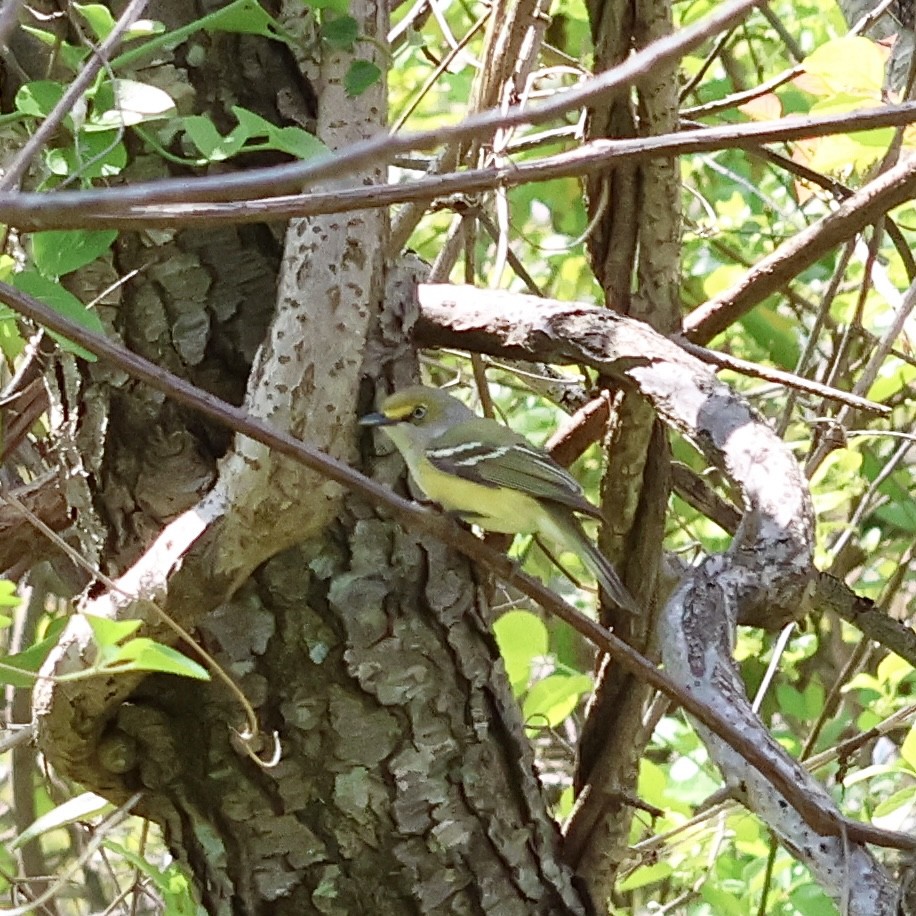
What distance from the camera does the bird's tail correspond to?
1.76 metres

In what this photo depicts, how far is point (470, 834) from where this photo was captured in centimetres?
157

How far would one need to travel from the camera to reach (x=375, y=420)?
1.59 metres

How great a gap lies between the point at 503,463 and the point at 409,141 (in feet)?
5.32

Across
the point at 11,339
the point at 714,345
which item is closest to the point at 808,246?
the point at 11,339

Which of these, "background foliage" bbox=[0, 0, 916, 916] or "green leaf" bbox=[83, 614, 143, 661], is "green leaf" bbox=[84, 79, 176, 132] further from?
"green leaf" bbox=[83, 614, 143, 661]

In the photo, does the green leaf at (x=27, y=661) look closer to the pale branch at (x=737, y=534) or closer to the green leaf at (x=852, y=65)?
the pale branch at (x=737, y=534)

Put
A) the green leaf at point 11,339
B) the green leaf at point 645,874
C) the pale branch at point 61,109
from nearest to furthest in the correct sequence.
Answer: the pale branch at point 61,109, the green leaf at point 11,339, the green leaf at point 645,874

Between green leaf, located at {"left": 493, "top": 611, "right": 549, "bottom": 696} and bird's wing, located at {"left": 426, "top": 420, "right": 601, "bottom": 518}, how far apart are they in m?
0.18

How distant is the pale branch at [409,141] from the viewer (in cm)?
50

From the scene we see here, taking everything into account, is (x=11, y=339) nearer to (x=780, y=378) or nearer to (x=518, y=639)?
(x=518, y=639)

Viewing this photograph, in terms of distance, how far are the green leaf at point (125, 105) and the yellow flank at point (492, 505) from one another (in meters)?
0.95

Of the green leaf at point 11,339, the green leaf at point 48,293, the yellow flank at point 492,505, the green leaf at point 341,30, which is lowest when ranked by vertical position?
the green leaf at point 48,293

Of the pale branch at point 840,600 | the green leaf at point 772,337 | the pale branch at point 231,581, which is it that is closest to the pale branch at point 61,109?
the pale branch at point 231,581

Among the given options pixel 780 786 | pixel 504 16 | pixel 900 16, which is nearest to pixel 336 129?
pixel 504 16
